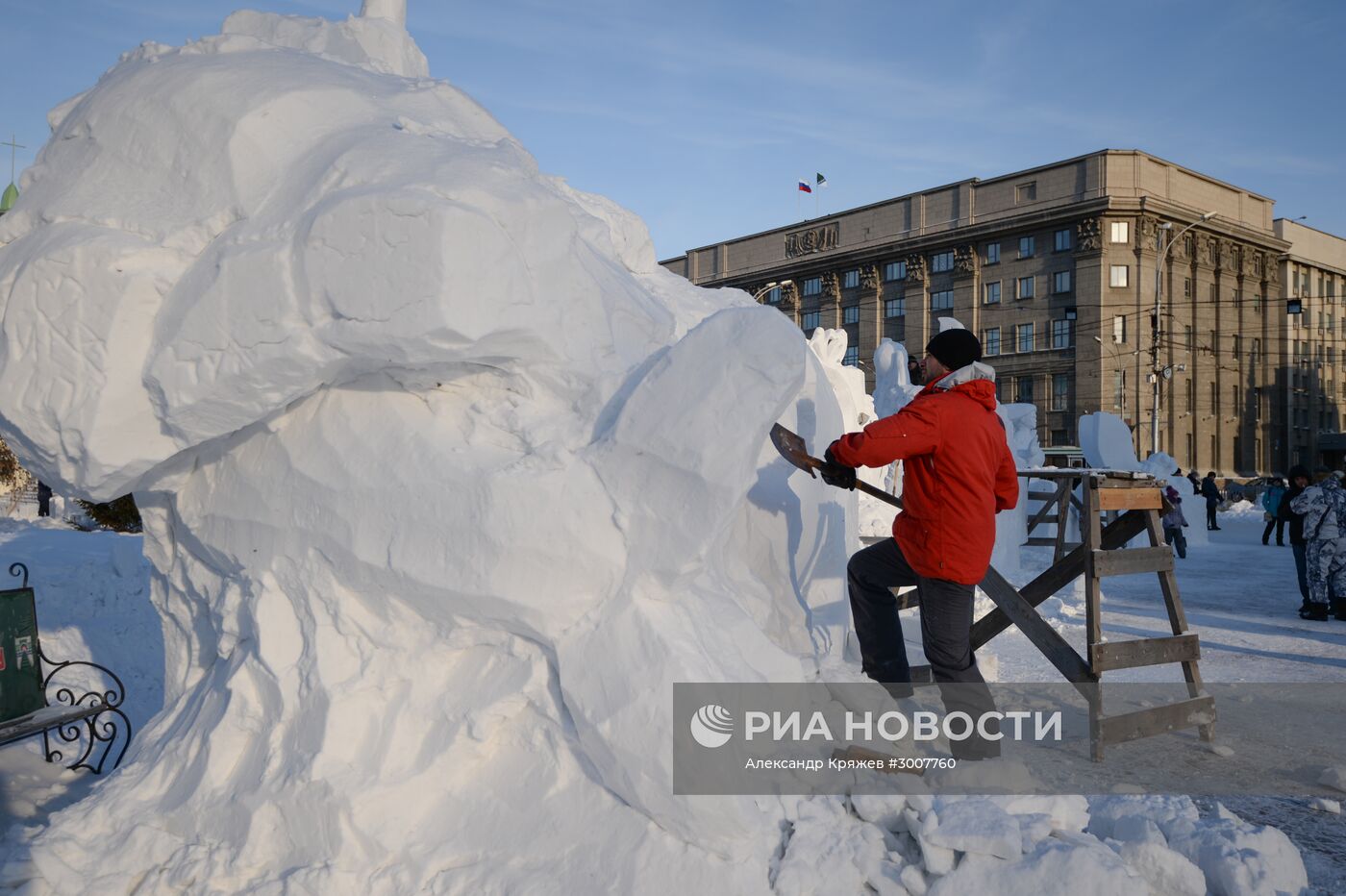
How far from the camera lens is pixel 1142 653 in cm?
419

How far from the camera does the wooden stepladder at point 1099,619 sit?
4055 mm

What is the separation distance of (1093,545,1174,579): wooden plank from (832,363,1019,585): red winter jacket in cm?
99

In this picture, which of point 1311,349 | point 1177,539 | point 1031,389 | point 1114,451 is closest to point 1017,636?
point 1177,539

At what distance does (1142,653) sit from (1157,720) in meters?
0.29

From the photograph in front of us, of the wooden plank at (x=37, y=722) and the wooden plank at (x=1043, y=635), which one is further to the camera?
the wooden plank at (x=1043, y=635)

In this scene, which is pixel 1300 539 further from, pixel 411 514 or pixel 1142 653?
pixel 411 514

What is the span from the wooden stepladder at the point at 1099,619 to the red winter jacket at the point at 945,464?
2.88 ft

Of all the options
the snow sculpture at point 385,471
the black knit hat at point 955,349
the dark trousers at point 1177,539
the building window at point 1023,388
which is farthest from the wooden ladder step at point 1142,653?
the building window at point 1023,388

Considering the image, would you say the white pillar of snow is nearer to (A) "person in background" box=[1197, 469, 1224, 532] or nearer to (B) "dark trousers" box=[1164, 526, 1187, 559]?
(B) "dark trousers" box=[1164, 526, 1187, 559]

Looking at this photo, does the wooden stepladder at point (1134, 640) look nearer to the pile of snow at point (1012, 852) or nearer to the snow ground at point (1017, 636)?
the snow ground at point (1017, 636)

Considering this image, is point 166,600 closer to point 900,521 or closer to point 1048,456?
point 900,521

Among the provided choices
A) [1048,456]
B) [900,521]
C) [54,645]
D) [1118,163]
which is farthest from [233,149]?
[1118,163]

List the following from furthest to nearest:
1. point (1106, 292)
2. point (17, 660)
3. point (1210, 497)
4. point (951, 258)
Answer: point (951, 258)
point (1106, 292)
point (1210, 497)
point (17, 660)

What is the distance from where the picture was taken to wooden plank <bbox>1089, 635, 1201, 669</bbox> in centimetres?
406
